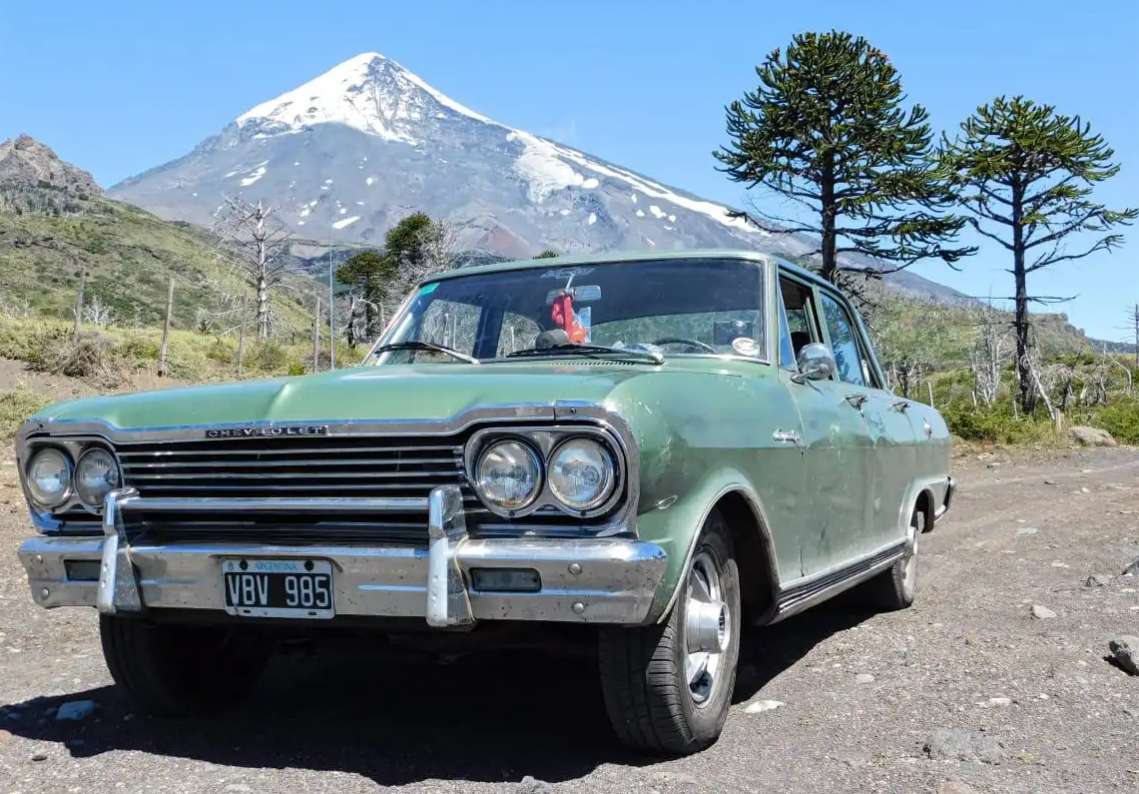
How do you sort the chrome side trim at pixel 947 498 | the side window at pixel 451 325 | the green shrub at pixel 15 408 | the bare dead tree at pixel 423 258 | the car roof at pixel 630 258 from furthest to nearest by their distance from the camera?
the bare dead tree at pixel 423 258 < the green shrub at pixel 15 408 < the chrome side trim at pixel 947 498 < the side window at pixel 451 325 < the car roof at pixel 630 258

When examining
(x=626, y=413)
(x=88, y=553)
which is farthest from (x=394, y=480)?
(x=88, y=553)

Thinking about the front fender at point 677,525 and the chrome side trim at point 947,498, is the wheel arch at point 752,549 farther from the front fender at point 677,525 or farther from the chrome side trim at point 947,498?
the chrome side trim at point 947,498

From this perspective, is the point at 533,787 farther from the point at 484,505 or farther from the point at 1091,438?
the point at 1091,438

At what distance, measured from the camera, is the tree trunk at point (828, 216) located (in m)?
26.3

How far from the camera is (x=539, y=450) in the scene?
112 inches

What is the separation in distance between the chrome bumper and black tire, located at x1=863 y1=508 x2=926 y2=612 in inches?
120

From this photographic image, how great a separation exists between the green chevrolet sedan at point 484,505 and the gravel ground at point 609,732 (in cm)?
25

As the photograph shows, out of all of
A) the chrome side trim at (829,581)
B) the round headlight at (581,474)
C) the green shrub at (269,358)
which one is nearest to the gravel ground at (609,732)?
the chrome side trim at (829,581)

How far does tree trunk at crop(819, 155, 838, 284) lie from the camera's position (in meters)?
26.3

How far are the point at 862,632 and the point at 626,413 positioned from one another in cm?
289

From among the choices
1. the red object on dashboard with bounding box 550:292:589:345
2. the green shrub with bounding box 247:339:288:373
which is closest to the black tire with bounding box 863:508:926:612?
the red object on dashboard with bounding box 550:292:589:345

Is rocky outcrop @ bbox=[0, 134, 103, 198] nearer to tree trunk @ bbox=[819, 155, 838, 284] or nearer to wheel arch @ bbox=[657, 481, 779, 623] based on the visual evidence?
tree trunk @ bbox=[819, 155, 838, 284]

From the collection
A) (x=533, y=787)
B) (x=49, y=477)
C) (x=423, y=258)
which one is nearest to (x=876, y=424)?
(x=533, y=787)

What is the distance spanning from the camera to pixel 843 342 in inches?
215
